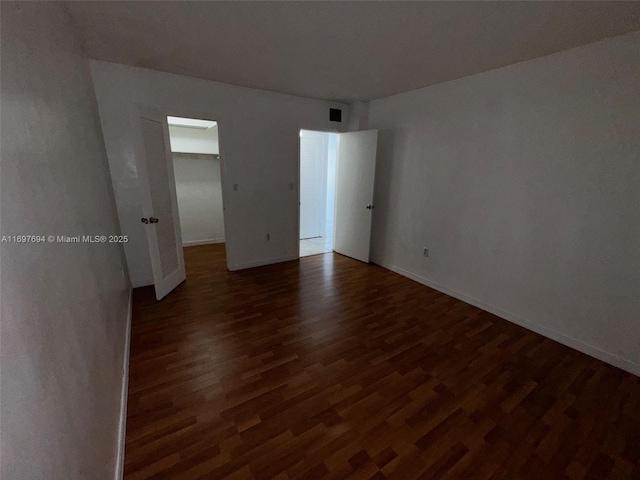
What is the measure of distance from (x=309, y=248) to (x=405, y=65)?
3151 mm

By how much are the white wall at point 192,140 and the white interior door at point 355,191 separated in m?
2.22

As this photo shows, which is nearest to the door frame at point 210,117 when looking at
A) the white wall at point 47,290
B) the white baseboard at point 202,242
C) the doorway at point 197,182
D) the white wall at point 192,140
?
the doorway at point 197,182

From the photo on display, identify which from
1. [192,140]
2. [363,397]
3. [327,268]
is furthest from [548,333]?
[192,140]

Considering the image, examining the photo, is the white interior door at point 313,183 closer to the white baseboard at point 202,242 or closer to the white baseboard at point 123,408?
the white baseboard at point 202,242

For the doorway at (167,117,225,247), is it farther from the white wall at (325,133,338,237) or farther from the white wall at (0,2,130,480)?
the white wall at (0,2,130,480)

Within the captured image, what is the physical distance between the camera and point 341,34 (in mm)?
1978

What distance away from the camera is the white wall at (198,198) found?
470 centimetres

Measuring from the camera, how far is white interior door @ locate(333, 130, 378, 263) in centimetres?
386

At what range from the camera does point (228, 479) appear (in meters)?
1.25

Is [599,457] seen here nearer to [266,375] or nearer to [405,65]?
[266,375]

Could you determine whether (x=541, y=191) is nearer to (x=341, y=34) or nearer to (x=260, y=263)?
(x=341, y=34)

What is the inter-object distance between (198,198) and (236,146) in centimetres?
188

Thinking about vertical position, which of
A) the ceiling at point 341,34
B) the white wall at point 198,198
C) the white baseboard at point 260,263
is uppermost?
the ceiling at point 341,34

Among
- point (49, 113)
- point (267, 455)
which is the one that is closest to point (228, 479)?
point (267, 455)
